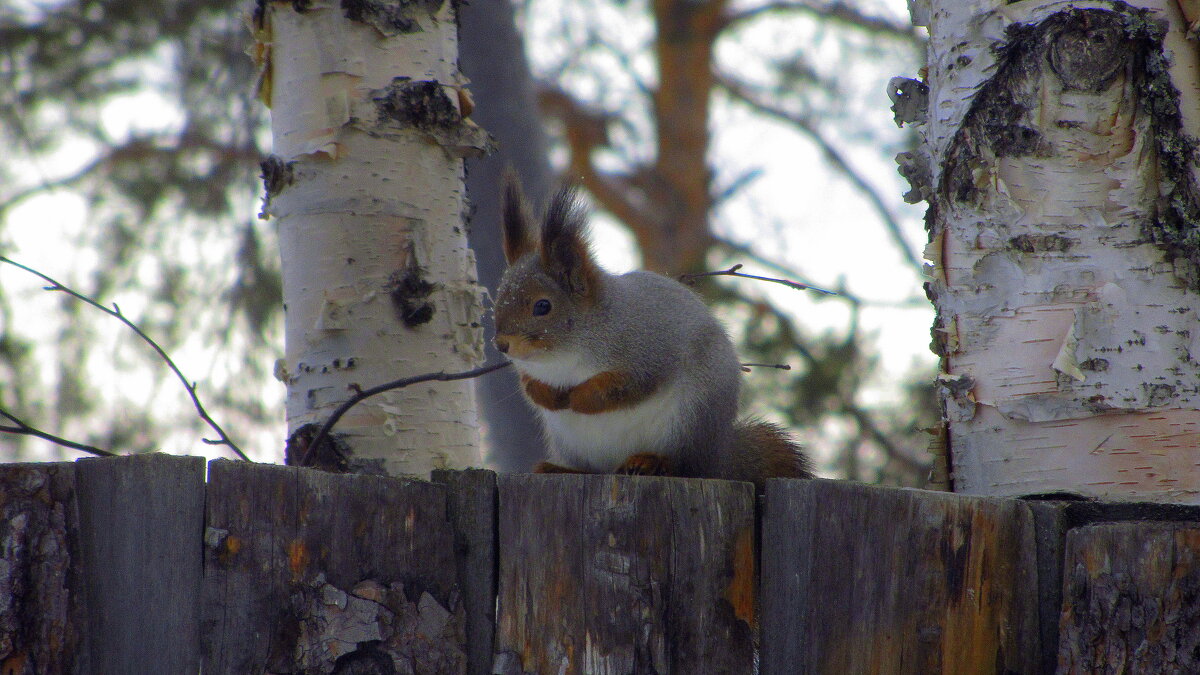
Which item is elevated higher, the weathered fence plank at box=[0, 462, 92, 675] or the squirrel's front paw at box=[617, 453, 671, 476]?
the squirrel's front paw at box=[617, 453, 671, 476]

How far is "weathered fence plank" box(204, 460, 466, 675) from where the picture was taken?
51.6 inches

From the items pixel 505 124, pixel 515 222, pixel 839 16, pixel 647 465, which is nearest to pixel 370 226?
pixel 515 222

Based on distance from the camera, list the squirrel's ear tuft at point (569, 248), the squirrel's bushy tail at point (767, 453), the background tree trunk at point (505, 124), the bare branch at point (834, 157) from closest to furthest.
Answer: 1. the squirrel's ear tuft at point (569, 248)
2. the squirrel's bushy tail at point (767, 453)
3. the background tree trunk at point (505, 124)
4. the bare branch at point (834, 157)

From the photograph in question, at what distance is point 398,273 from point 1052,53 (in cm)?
114

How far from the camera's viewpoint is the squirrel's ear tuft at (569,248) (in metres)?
2.02

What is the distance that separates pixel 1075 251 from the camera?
1674 mm

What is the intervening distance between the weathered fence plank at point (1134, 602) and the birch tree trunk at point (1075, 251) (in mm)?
360

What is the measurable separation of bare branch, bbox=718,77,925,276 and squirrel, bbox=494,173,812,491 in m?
4.29

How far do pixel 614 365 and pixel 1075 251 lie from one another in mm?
775

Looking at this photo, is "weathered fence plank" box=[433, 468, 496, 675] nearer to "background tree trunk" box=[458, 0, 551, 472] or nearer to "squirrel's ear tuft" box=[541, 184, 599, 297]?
"squirrel's ear tuft" box=[541, 184, 599, 297]

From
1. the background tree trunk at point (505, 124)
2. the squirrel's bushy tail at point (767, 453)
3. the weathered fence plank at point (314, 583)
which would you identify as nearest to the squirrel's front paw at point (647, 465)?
the squirrel's bushy tail at point (767, 453)

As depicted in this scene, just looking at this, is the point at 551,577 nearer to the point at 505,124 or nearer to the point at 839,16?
the point at 505,124

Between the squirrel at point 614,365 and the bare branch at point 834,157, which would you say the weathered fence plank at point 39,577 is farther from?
the bare branch at point 834,157

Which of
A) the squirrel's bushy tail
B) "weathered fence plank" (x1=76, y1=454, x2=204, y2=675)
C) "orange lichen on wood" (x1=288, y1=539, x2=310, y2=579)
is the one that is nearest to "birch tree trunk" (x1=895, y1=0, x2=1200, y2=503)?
the squirrel's bushy tail
